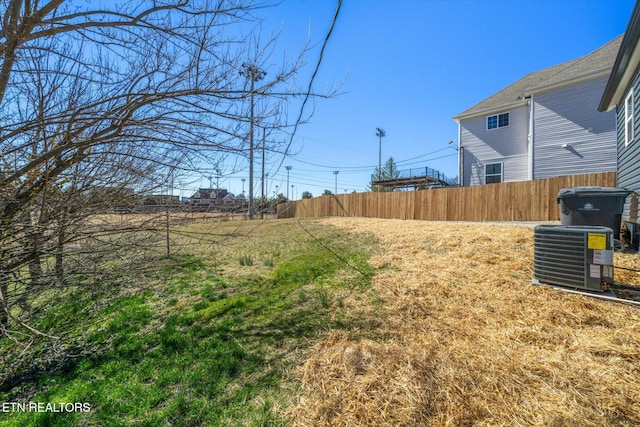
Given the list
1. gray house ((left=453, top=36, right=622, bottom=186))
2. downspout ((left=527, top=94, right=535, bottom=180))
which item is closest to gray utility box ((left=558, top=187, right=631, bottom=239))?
gray house ((left=453, top=36, right=622, bottom=186))

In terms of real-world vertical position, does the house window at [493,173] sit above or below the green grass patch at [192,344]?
above

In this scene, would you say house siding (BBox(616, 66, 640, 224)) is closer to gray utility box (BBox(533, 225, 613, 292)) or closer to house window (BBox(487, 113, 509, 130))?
gray utility box (BBox(533, 225, 613, 292))

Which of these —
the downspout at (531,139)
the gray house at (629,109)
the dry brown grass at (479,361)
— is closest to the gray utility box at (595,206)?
the gray house at (629,109)

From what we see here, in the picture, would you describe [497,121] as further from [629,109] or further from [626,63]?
[626,63]

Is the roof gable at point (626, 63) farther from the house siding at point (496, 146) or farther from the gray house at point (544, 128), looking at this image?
the house siding at point (496, 146)

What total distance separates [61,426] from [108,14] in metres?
3.56

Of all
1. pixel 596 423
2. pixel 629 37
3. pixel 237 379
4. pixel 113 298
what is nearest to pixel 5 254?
pixel 237 379

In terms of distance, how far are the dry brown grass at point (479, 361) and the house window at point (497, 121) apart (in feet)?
37.1

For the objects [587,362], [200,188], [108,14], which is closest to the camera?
[587,362]

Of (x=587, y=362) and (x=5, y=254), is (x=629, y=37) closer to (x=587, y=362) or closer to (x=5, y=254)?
(x=587, y=362)

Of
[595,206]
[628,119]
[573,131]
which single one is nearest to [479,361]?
[595,206]

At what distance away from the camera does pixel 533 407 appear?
1582 millimetres

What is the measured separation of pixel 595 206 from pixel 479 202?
5.51 m

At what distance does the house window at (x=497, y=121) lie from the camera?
12.6 meters
